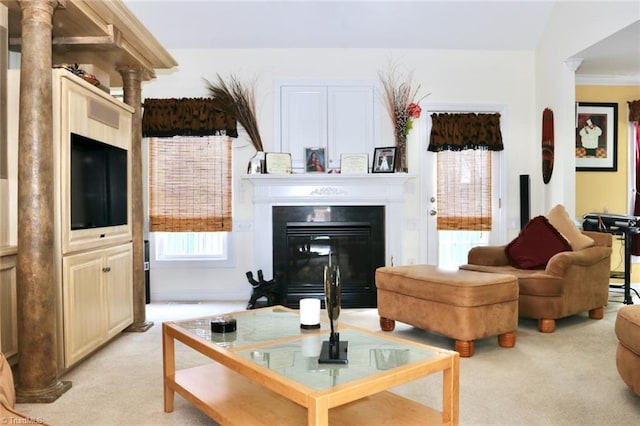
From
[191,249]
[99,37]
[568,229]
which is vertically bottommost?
[191,249]

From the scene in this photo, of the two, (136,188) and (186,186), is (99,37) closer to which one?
(136,188)

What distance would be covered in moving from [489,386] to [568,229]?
2276mm

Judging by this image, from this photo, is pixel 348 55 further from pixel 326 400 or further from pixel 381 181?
pixel 326 400

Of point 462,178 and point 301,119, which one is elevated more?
point 301,119

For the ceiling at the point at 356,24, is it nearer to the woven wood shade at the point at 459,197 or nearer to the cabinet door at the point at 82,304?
the woven wood shade at the point at 459,197

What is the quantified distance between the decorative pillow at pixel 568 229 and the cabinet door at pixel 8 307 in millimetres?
4216

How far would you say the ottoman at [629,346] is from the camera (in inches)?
86.7

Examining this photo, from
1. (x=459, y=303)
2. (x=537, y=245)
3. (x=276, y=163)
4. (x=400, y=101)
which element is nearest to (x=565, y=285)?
(x=537, y=245)

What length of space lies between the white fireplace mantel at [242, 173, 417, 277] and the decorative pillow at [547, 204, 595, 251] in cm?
139

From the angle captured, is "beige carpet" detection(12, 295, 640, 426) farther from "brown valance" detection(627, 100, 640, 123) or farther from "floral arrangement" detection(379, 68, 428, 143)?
"brown valance" detection(627, 100, 640, 123)

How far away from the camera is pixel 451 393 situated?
175 centimetres

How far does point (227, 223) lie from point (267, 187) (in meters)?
0.61

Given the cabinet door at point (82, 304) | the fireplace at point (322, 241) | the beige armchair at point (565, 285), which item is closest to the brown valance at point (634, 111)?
the beige armchair at point (565, 285)

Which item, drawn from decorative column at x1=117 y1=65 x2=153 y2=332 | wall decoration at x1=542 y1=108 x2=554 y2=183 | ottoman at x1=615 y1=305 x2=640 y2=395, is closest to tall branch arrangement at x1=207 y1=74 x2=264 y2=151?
decorative column at x1=117 y1=65 x2=153 y2=332
